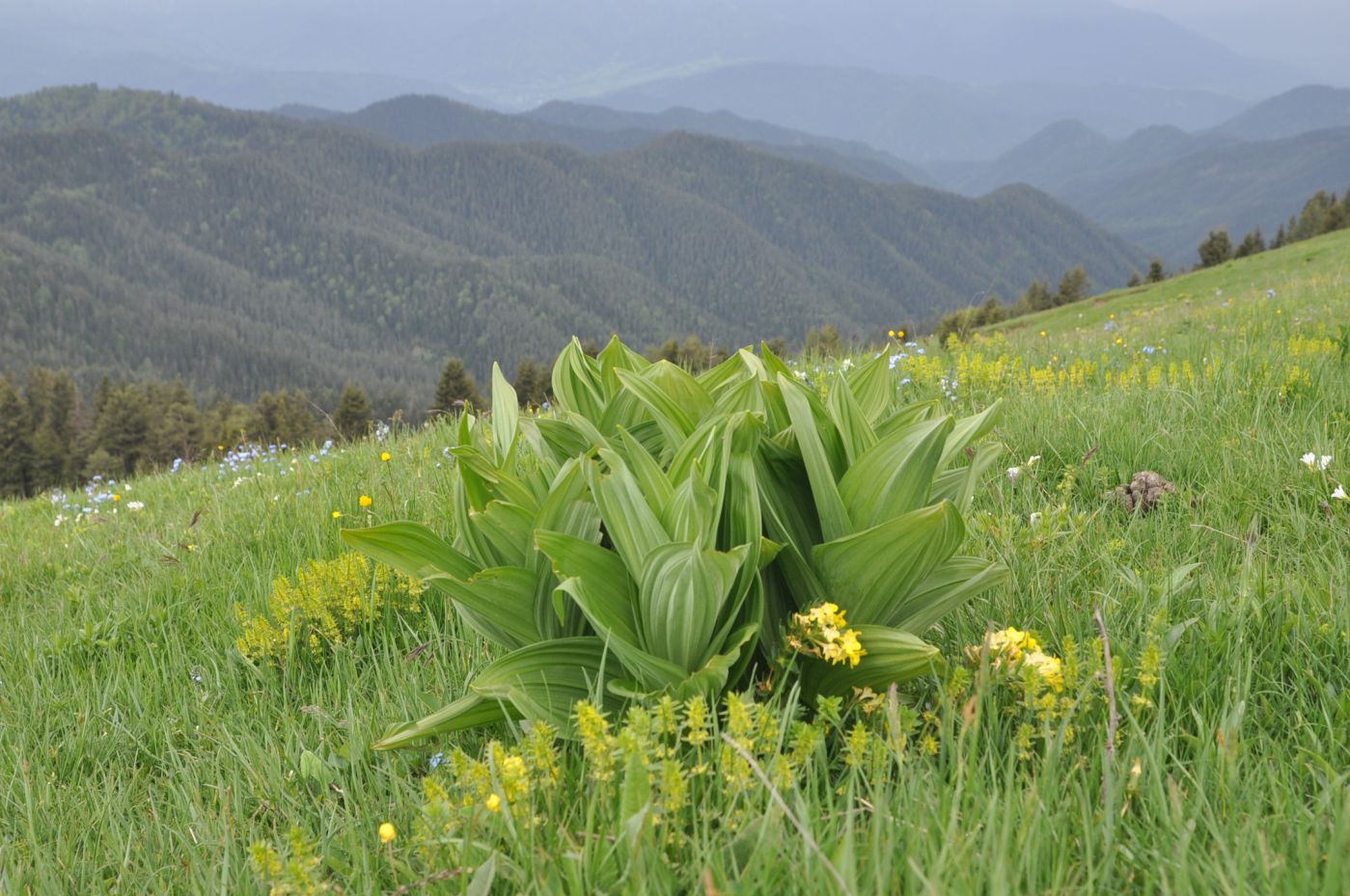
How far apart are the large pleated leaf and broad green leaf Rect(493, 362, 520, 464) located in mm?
1032

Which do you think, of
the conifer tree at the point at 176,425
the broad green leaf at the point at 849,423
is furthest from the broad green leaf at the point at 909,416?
the conifer tree at the point at 176,425

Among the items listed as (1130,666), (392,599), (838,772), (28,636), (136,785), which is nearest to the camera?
(838,772)

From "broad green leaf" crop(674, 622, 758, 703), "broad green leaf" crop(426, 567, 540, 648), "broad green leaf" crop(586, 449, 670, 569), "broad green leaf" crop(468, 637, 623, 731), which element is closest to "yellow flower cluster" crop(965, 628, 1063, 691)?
"broad green leaf" crop(674, 622, 758, 703)

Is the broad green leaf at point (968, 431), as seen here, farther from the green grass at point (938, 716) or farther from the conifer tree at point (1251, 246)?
the conifer tree at point (1251, 246)

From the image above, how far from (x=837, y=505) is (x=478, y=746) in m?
1.16

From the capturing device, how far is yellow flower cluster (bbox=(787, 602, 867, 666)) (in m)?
1.88

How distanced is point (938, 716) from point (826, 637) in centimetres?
46

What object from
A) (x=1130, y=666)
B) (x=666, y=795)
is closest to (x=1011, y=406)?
(x=1130, y=666)

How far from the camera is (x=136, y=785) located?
2.64 m

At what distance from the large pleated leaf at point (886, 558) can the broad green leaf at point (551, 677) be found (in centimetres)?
59

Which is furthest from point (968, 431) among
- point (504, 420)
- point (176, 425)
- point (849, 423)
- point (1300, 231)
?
point (1300, 231)

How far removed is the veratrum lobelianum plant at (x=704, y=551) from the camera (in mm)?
1951

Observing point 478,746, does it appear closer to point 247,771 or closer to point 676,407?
point 247,771

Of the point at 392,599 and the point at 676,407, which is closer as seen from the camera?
the point at 676,407
